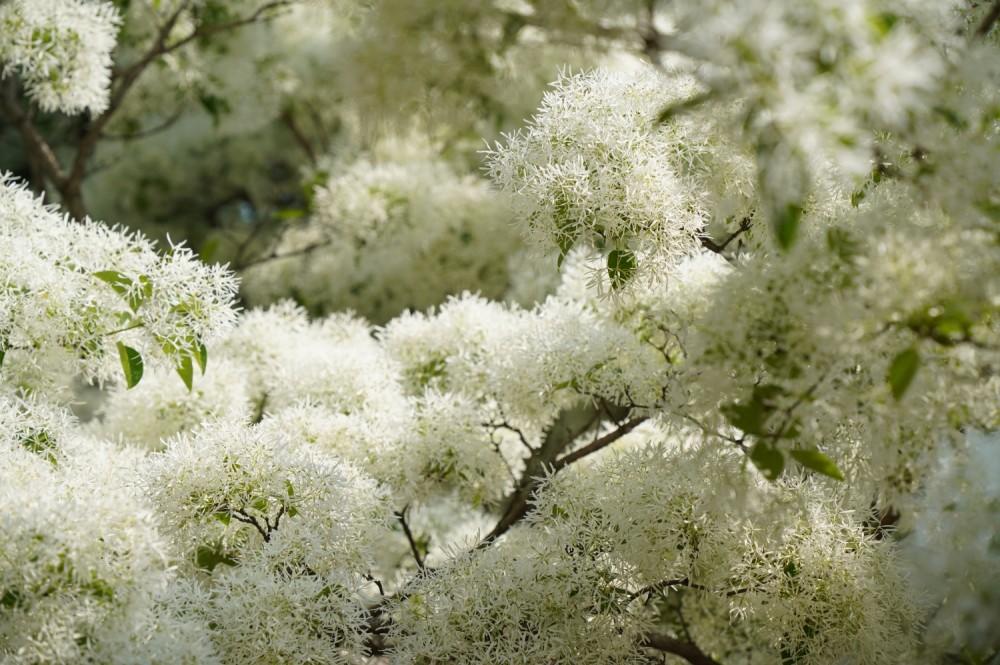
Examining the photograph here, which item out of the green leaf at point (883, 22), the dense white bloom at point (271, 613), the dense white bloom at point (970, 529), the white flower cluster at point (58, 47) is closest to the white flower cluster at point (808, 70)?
the green leaf at point (883, 22)

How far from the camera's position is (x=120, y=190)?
17.5ft

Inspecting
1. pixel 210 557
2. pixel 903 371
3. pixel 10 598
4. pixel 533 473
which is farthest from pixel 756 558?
pixel 10 598

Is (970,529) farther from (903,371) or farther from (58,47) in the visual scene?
(58,47)

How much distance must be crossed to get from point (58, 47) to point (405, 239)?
1.54m

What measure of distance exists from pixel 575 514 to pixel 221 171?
448 centimetres

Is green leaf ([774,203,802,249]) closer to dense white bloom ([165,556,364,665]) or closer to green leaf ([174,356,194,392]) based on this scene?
dense white bloom ([165,556,364,665])

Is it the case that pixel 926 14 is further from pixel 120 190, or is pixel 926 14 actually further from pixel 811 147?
pixel 120 190

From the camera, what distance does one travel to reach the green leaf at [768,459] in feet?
4.24

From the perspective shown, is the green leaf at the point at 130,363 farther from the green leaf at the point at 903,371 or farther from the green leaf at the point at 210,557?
the green leaf at the point at 903,371

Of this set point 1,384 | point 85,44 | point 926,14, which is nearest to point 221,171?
point 85,44

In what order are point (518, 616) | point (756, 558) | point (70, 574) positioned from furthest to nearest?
1. point (756, 558)
2. point (518, 616)
3. point (70, 574)

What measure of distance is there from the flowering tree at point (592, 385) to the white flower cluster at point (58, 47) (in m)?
0.01

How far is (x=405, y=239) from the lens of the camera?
3.63 meters

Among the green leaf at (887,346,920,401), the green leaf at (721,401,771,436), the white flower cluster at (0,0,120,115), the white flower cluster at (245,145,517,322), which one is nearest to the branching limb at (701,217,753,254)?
the green leaf at (721,401,771,436)
